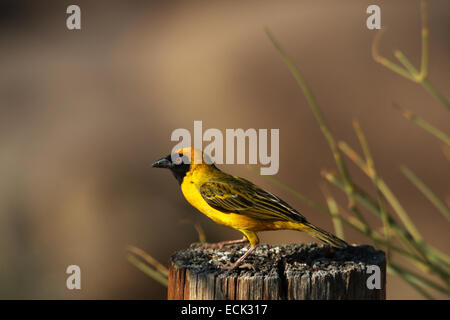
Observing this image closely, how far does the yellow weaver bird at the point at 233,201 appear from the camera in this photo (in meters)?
3.45

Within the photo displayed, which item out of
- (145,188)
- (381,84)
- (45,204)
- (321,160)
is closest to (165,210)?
(145,188)

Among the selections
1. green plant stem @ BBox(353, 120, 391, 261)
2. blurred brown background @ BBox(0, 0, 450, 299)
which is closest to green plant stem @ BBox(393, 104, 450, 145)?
green plant stem @ BBox(353, 120, 391, 261)

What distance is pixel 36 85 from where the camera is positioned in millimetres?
10734

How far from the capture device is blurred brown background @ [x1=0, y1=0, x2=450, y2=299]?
29.0 feet

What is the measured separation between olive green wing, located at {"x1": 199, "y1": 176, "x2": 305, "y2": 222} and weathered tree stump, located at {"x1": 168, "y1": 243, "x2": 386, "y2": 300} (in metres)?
0.24

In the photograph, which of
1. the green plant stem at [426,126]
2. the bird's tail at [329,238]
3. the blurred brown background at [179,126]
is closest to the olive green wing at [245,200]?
the bird's tail at [329,238]

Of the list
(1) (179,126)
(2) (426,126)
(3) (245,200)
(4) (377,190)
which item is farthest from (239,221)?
(1) (179,126)

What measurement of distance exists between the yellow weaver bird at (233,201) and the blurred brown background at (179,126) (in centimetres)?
489

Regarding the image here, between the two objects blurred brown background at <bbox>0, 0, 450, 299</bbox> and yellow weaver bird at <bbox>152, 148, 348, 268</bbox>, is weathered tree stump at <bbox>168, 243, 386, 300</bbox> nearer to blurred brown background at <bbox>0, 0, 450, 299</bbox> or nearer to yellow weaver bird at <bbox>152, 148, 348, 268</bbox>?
yellow weaver bird at <bbox>152, 148, 348, 268</bbox>

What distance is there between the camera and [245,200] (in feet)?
11.7

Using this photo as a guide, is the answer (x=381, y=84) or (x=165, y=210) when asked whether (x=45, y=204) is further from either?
(x=381, y=84)

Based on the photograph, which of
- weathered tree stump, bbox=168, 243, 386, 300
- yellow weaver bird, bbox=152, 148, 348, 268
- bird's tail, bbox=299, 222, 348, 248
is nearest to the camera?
weathered tree stump, bbox=168, 243, 386, 300

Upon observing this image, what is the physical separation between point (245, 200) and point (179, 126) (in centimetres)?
624
